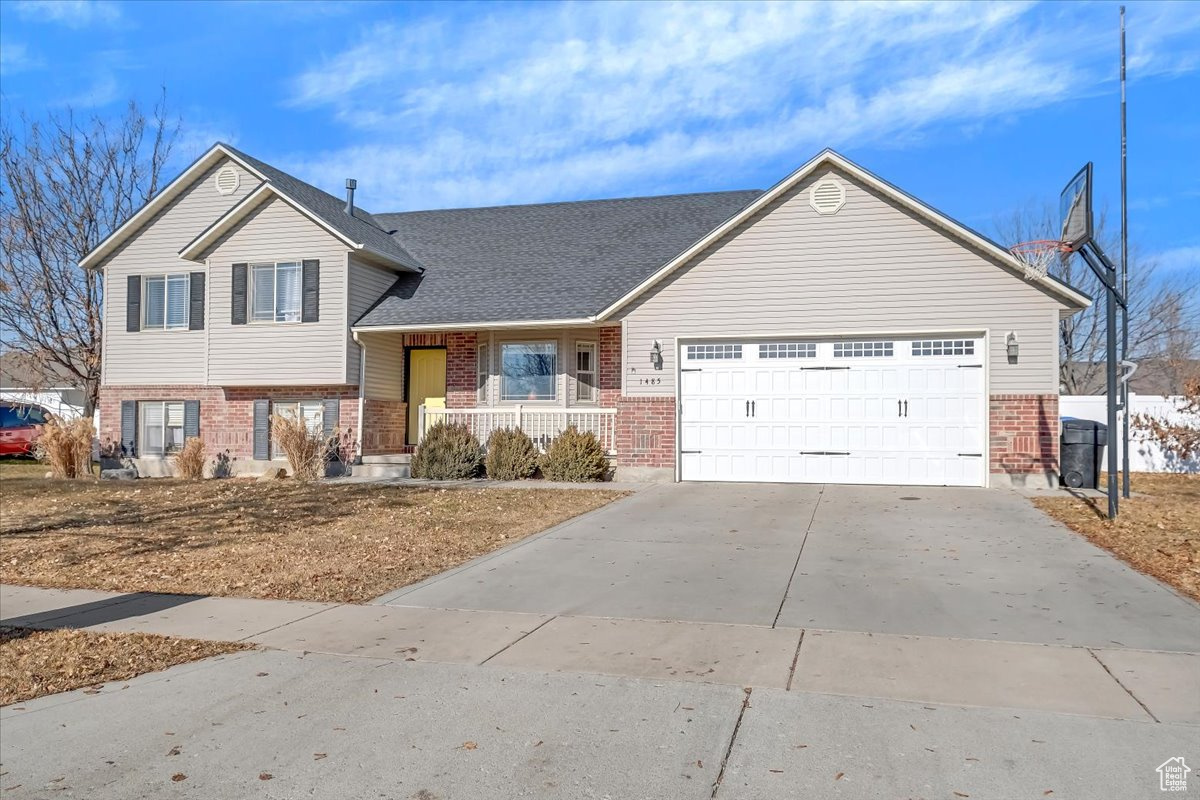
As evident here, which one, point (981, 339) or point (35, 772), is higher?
point (981, 339)

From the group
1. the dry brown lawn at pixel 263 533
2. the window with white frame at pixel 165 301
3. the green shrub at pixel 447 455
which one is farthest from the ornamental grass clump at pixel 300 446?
the window with white frame at pixel 165 301

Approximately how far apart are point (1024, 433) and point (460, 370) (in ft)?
36.3

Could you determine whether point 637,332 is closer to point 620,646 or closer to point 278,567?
point 278,567

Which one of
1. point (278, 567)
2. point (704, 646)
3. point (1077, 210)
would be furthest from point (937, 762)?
point (1077, 210)

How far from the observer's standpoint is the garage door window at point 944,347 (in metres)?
14.7

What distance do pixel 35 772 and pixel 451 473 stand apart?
12.5 metres

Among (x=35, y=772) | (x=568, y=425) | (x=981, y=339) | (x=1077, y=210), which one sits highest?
(x=1077, y=210)

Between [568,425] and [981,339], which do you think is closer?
[981,339]

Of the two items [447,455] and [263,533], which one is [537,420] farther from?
[263,533]

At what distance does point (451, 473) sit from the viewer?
17000mm

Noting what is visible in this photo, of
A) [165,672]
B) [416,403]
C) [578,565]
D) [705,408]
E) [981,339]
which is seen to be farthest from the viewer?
[416,403]

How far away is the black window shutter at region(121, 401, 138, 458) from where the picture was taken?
20.5 meters

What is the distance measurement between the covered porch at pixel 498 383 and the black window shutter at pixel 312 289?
3.41ft

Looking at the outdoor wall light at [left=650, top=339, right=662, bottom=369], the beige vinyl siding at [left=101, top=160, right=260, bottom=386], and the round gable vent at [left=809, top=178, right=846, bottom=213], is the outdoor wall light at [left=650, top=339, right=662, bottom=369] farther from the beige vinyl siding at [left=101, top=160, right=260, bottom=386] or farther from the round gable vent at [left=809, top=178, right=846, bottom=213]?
the beige vinyl siding at [left=101, top=160, right=260, bottom=386]
